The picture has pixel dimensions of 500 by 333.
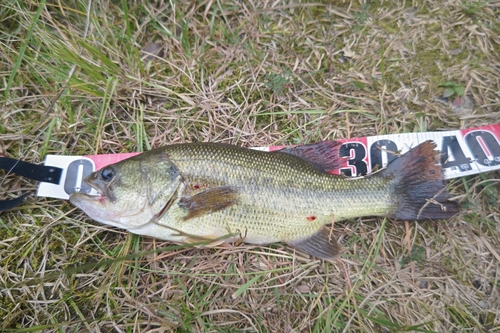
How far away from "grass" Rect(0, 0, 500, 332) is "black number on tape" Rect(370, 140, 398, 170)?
202 millimetres

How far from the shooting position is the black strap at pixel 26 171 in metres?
3.23

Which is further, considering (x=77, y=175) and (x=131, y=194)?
(x=77, y=175)

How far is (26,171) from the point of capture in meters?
3.27

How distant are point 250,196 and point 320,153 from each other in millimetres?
888

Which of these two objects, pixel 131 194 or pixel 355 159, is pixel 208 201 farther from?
pixel 355 159

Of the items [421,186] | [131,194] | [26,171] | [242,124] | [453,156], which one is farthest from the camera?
[242,124]

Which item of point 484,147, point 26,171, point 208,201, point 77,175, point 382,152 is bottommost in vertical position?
point 26,171

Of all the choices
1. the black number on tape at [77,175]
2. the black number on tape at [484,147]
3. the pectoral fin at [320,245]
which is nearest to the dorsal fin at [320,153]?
the pectoral fin at [320,245]

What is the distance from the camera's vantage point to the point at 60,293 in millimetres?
3094

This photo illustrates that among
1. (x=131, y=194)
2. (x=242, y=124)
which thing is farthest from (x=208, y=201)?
(x=242, y=124)

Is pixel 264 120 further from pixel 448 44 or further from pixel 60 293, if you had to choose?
pixel 60 293

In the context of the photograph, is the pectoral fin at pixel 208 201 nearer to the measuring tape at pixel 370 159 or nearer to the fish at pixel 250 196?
the fish at pixel 250 196

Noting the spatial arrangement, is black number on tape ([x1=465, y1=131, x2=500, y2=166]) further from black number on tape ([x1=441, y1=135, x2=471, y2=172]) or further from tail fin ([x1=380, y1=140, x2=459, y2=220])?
tail fin ([x1=380, y1=140, x2=459, y2=220])

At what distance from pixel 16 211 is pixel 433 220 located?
4.34 metres
